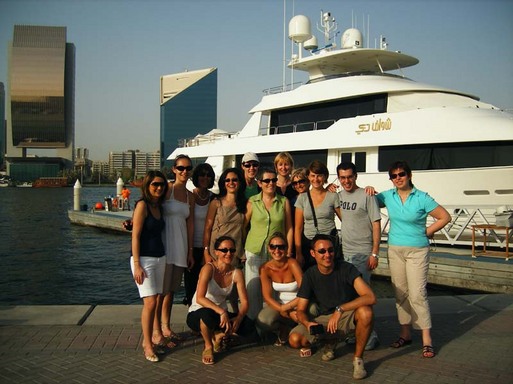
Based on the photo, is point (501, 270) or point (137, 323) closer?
point (137, 323)

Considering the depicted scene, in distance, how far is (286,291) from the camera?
14.7 feet

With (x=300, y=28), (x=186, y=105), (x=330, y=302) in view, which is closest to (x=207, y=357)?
(x=330, y=302)

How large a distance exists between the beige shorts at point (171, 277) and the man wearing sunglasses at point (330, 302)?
1293 mm

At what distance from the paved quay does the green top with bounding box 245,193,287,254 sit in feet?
3.36

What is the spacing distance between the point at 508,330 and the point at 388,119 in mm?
7658

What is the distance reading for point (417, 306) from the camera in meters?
4.42

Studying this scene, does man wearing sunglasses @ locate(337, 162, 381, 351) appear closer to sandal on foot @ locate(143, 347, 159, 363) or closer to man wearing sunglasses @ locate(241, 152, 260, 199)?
man wearing sunglasses @ locate(241, 152, 260, 199)

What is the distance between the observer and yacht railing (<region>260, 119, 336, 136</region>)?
1400 centimetres

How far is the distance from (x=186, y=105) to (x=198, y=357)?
15247cm

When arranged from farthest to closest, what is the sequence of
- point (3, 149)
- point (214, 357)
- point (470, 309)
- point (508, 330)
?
point (3, 149) → point (470, 309) → point (508, 330) → point (214, 357)

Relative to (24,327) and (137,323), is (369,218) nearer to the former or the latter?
(137,323)

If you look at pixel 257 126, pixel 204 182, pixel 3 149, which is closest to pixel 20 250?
pixel 257 126

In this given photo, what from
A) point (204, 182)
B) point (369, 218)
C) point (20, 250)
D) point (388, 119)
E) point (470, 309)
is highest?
point (388, 119)

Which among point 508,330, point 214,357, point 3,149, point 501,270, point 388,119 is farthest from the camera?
point 3,149
